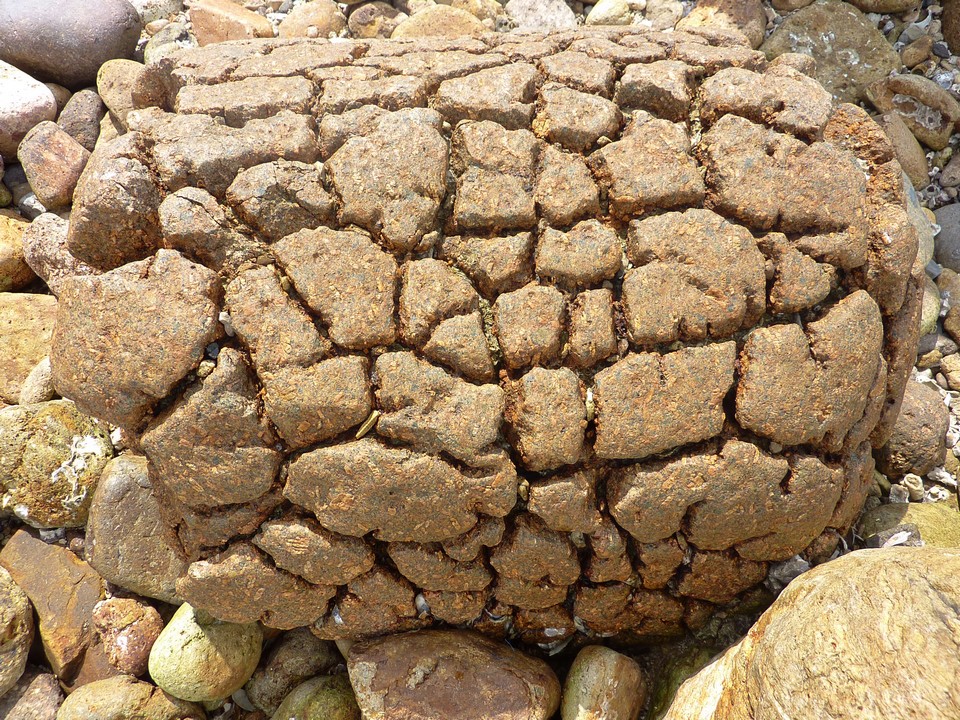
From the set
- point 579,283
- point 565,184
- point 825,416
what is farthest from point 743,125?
point 825,416

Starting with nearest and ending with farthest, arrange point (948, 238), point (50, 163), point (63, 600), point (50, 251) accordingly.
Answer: point (63, 600) → point (50, 251) → point (50, 163) → point (948, 238)

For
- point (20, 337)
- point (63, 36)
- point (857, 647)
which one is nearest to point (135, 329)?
point (20, 337)

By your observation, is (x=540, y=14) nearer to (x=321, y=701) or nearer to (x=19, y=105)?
(x=19, y=105)

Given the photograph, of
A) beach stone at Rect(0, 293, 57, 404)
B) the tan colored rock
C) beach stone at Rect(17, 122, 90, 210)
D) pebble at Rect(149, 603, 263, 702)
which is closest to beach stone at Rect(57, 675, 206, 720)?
pebble at Rect(149, 603, 263, 702)

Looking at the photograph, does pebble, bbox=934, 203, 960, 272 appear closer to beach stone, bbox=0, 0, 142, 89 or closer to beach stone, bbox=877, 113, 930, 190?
beach stone, bbox=877, 113, 930, 190

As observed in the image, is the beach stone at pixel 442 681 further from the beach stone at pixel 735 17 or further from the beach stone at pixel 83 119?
the beach stone at pixel 735 17

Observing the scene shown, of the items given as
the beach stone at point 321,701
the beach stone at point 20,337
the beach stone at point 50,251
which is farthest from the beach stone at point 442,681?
the beach stone at point 50,251

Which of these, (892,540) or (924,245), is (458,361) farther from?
(924,245)
